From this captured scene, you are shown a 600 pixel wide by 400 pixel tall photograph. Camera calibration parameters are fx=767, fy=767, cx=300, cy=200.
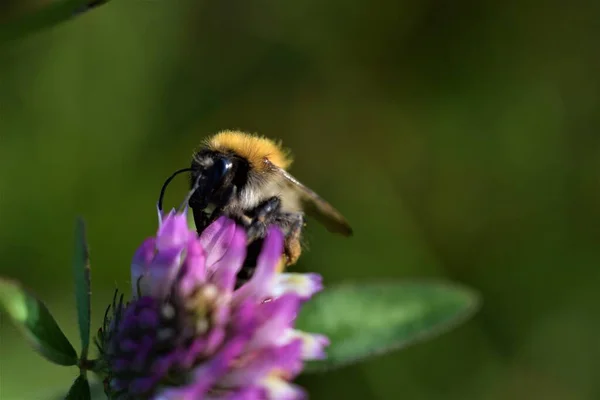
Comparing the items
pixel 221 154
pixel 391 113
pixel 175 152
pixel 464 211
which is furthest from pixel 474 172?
pixel 221 154

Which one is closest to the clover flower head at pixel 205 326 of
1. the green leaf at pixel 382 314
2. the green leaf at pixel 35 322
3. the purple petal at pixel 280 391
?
the purple petal at pixel 280 391

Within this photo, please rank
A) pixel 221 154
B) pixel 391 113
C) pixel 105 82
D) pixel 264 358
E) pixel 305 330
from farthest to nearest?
pixel 391 113 < pixel 105 82 < pixel 305 330 < pixel 221 154 < pixel 264 358

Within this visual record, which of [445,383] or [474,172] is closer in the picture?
[445,383]

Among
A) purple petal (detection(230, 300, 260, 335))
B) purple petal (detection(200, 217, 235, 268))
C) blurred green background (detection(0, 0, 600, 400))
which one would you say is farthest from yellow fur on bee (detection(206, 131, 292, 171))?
blurred green background (detection(0, 0, 600, 400))

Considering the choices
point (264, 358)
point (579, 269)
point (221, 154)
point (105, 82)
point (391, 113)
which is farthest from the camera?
point (391, 113)

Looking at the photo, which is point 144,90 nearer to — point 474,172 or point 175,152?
point 175,152

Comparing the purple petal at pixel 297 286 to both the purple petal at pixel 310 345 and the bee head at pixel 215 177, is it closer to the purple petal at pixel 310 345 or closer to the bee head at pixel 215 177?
the purple petal at pixel 310 345

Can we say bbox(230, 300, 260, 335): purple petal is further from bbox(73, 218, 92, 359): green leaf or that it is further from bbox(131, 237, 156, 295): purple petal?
bbox(73, 218, 92, 359): green leaf
